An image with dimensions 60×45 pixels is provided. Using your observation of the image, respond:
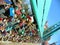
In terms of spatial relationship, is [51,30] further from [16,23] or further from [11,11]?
[11,11]

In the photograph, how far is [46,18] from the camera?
2381 millimetres

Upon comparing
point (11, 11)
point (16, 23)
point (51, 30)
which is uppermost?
point (11, 11)

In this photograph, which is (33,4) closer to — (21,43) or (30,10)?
(30,10)

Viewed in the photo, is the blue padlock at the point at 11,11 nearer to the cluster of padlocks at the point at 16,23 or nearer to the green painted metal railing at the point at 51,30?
the cluster of padlocks at the point at 16,23

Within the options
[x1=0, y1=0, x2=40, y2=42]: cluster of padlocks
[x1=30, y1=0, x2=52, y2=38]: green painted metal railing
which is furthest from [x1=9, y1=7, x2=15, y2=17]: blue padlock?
[x1=30, y1=0, x2=52, y2=38]: green painted metal railing

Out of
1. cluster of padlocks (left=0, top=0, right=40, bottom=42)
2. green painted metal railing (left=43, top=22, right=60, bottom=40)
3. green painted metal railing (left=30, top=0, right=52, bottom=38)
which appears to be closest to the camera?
cluster of padlocks (left=0, top=0, right=40, bottom=42)

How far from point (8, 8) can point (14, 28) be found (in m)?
0.22

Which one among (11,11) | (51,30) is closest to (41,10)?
(51,30)

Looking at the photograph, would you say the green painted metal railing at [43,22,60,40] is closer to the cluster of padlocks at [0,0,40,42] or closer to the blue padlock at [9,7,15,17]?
the cluster of padlocks at [0,0,40,42]

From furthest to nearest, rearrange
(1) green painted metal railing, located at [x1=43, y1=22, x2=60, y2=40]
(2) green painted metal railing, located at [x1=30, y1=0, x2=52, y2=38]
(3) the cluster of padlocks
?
(1) green painted metal railing, located at [x1=43, y1=22, x2=60, y2=40] → (2) green painted metal railing, located at [x1=30, y1=0, x2=52, y2=38] → (3) the cluster of padlocks

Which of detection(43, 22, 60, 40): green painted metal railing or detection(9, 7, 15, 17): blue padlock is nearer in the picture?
detection(9, 7, 15, 17): blue padlock

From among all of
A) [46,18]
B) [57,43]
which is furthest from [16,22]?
[57,43]

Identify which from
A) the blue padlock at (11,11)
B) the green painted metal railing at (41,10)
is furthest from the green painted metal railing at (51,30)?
the blue padlock at (11,11)

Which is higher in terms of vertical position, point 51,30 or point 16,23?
point 16,23
